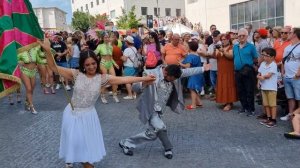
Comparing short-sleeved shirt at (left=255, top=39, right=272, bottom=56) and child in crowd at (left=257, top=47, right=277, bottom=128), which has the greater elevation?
short-sleeved shirt at (left=255, top=39, right=272, bottom=56)

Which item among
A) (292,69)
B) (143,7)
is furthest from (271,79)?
(143,7)

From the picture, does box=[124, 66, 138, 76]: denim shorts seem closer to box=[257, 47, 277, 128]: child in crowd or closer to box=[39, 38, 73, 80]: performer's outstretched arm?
box=[257, 47, 277, 128]: child in crowd

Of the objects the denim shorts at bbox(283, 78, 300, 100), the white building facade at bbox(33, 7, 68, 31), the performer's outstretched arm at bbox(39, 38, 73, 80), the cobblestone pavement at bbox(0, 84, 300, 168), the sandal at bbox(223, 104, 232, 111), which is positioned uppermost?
the white building facade at bbox(33, 7, 68, 31)

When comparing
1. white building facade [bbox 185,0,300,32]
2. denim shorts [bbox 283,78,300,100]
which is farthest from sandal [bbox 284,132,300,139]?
white building facade [bbox 185,0,300,32]

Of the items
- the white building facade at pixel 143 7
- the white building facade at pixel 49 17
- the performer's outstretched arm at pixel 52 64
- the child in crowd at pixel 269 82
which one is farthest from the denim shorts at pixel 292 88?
the white building facade at pixel 49 17

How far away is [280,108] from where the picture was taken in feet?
30.1

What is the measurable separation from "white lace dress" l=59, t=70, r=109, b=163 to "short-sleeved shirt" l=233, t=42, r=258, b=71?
4256 millimetres

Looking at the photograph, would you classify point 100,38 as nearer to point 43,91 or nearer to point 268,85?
point 43,91

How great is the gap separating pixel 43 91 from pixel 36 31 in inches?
325

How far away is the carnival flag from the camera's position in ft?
15.7

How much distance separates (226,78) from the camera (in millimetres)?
9234

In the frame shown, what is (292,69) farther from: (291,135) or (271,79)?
(291,135)

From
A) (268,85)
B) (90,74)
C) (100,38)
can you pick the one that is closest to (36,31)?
(90,74)

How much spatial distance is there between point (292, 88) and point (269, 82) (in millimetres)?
458
